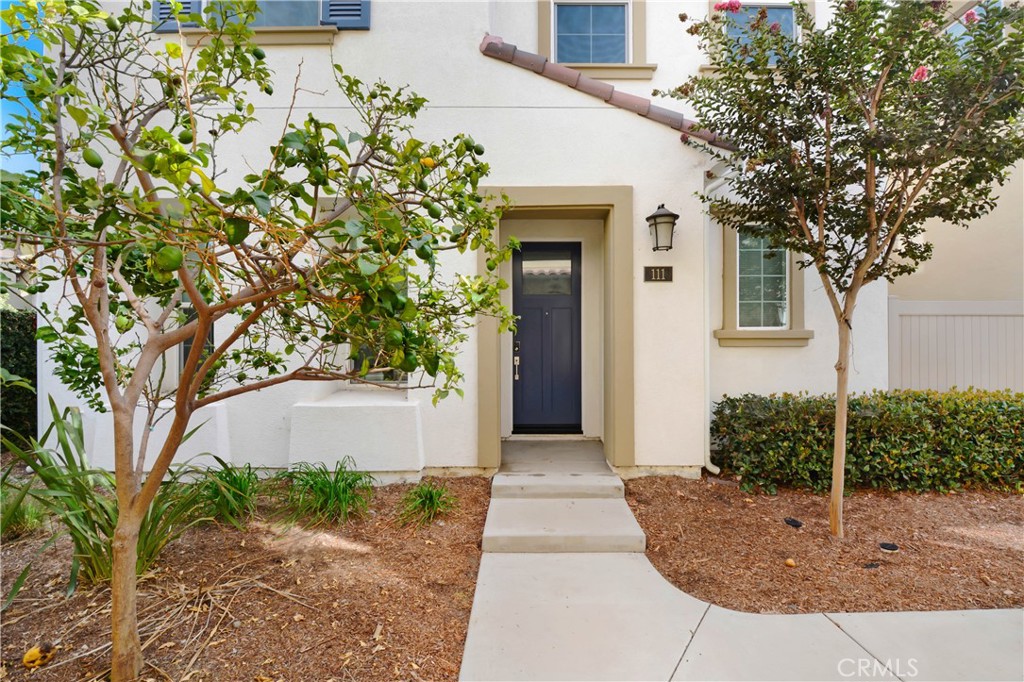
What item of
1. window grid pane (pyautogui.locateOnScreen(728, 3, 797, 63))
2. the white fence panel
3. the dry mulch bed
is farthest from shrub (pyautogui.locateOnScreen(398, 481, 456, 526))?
window grid pane (pyautogui.locateOnScreen(728, 3, 797, 63))

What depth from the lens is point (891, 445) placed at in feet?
14.4

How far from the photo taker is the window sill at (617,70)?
5.30 m

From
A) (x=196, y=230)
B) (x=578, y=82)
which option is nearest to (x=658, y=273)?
(x=578, y=82)

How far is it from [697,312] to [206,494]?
4.60 m

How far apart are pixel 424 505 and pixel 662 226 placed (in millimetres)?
3385

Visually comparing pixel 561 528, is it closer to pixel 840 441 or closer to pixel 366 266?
pixel 840 441

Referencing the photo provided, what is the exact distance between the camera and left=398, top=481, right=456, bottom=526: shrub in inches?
145

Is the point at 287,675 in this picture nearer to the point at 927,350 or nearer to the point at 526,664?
the point at 526,664

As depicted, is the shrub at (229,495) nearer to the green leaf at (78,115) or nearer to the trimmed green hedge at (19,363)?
the green leaf at (78,115)

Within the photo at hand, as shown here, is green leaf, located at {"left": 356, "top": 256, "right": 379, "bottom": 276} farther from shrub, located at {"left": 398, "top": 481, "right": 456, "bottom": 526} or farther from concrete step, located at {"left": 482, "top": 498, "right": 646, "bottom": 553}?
shrub, located at {"left": 398, "top": 481, "right": 456, "bottom": 526}

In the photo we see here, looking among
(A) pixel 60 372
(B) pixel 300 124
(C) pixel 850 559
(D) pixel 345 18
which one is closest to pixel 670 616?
(C) pixel 850 559

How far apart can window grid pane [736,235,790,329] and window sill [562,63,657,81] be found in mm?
2278

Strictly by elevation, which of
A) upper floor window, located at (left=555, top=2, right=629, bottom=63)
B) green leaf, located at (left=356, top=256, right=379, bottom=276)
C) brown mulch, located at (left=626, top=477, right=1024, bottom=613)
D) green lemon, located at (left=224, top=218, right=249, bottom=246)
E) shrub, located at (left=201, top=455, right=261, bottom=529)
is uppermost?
upper floor window, located at (left=555, top=2, right=629, bottom=63)

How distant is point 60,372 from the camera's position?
260 cm
